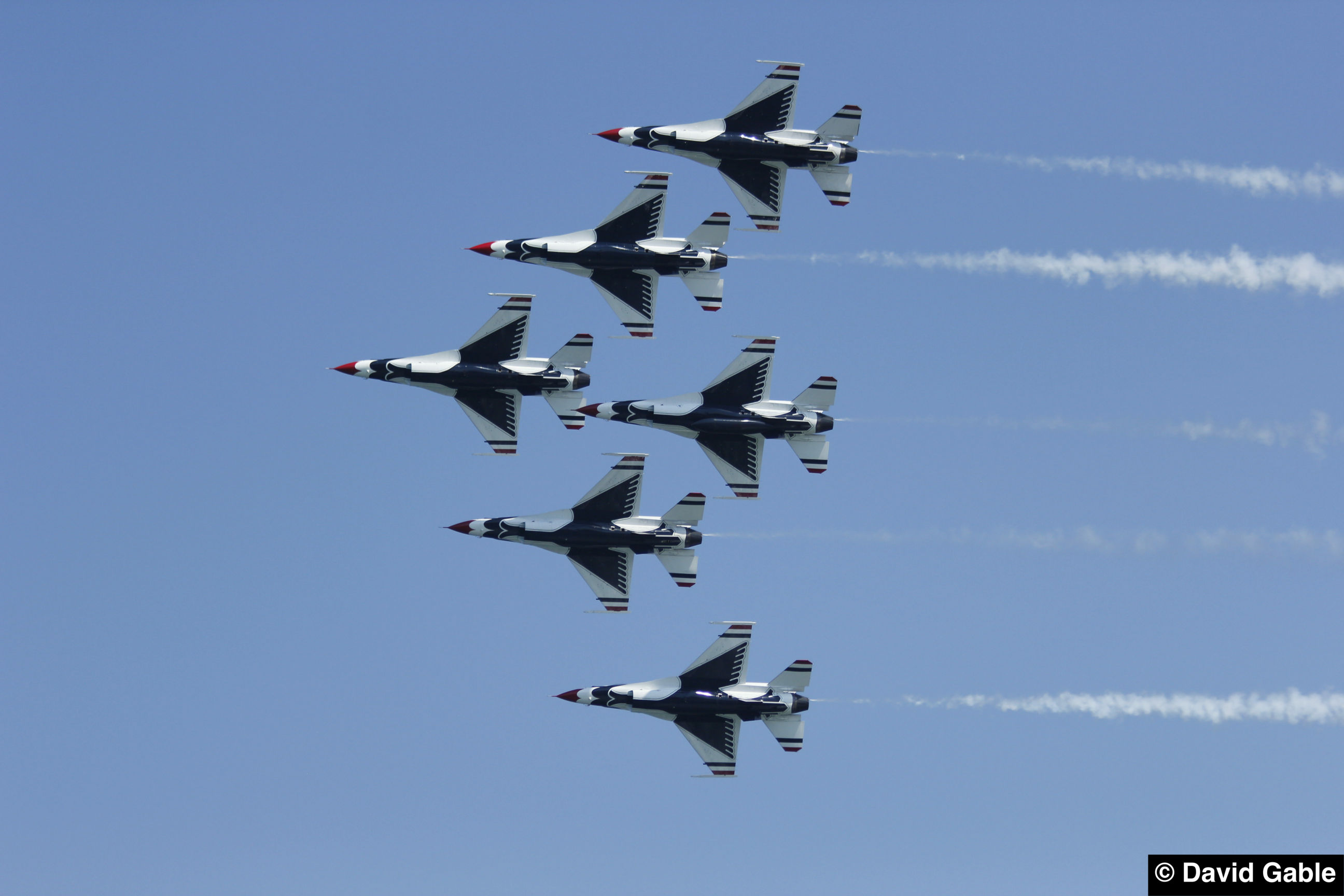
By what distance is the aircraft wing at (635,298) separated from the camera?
106m

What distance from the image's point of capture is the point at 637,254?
4146 inches

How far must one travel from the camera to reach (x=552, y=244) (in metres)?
106

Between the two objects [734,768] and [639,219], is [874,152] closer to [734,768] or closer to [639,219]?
[639,219]

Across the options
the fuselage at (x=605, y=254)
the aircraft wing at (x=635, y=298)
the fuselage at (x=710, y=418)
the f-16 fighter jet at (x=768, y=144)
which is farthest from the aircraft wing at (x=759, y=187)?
the fuselage at (x=710, y=418)

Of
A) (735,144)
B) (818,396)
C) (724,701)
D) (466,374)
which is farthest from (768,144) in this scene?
(724,701)

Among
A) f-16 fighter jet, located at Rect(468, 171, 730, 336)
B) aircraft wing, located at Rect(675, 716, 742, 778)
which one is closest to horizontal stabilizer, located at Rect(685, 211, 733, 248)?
f-16 fighter jet, located at Rect(468, 171, 730, 336)

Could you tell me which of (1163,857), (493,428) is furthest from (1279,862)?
(493,428)

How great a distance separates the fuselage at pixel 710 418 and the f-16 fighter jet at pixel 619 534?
2071 mm

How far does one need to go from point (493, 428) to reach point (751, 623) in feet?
53.5

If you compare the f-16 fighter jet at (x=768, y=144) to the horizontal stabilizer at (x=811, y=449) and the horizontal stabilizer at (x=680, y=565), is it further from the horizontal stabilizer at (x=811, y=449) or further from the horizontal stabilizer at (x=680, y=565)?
the horizontal stabilizer at (x=680, y=565)

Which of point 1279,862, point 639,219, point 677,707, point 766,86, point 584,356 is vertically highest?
point 766,86

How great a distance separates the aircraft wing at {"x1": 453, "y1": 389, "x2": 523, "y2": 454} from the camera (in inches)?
4163

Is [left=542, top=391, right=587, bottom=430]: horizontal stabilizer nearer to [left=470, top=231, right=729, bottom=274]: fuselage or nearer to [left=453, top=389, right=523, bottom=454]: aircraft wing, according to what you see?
[left=453, top=389, right=523, bottom=454]: aircraft wing

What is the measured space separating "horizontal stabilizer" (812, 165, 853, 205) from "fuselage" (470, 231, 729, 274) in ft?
20.7
